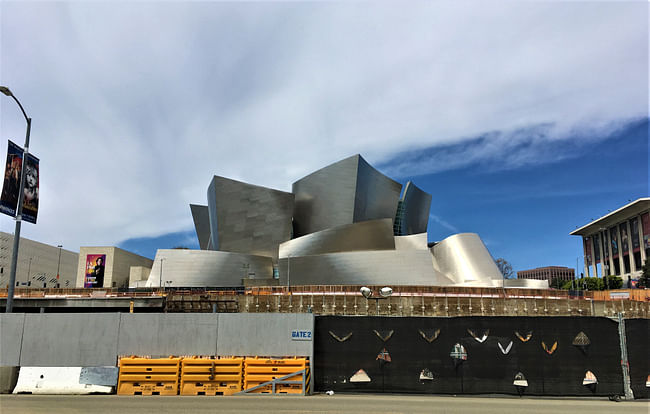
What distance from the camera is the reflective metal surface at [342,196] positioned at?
6059cm

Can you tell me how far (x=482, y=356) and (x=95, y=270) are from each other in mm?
107024

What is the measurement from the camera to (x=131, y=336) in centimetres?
1560

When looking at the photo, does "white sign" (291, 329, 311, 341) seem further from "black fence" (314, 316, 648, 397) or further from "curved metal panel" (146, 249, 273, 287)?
"curved metal panel" (146, 249, 273, 287)

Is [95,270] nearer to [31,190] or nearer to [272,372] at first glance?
[31,190]

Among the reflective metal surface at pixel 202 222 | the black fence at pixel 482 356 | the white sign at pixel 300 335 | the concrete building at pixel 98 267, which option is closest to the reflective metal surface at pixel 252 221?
the reflective metal surface at pixel 202 222

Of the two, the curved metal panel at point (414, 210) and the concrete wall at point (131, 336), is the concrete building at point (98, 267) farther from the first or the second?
the concrete wall at point (131, 336)

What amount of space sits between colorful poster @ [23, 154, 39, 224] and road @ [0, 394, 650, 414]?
7.48 m

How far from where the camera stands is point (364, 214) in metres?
63.3

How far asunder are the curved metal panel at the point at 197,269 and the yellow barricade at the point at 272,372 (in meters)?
44.3

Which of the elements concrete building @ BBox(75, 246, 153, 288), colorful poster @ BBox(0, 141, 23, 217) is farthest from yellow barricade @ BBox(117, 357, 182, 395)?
concrete building @ BBox(75, 246, 153, 288)

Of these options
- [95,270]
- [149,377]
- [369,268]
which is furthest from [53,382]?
[95,270]

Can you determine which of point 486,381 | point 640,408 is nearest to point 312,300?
point 486,381

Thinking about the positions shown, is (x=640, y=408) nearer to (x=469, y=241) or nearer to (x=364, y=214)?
(x=469, y=241)

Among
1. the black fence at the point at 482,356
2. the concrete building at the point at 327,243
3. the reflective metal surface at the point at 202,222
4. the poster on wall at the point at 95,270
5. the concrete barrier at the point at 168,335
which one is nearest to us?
the black fence at the point at 482,356
